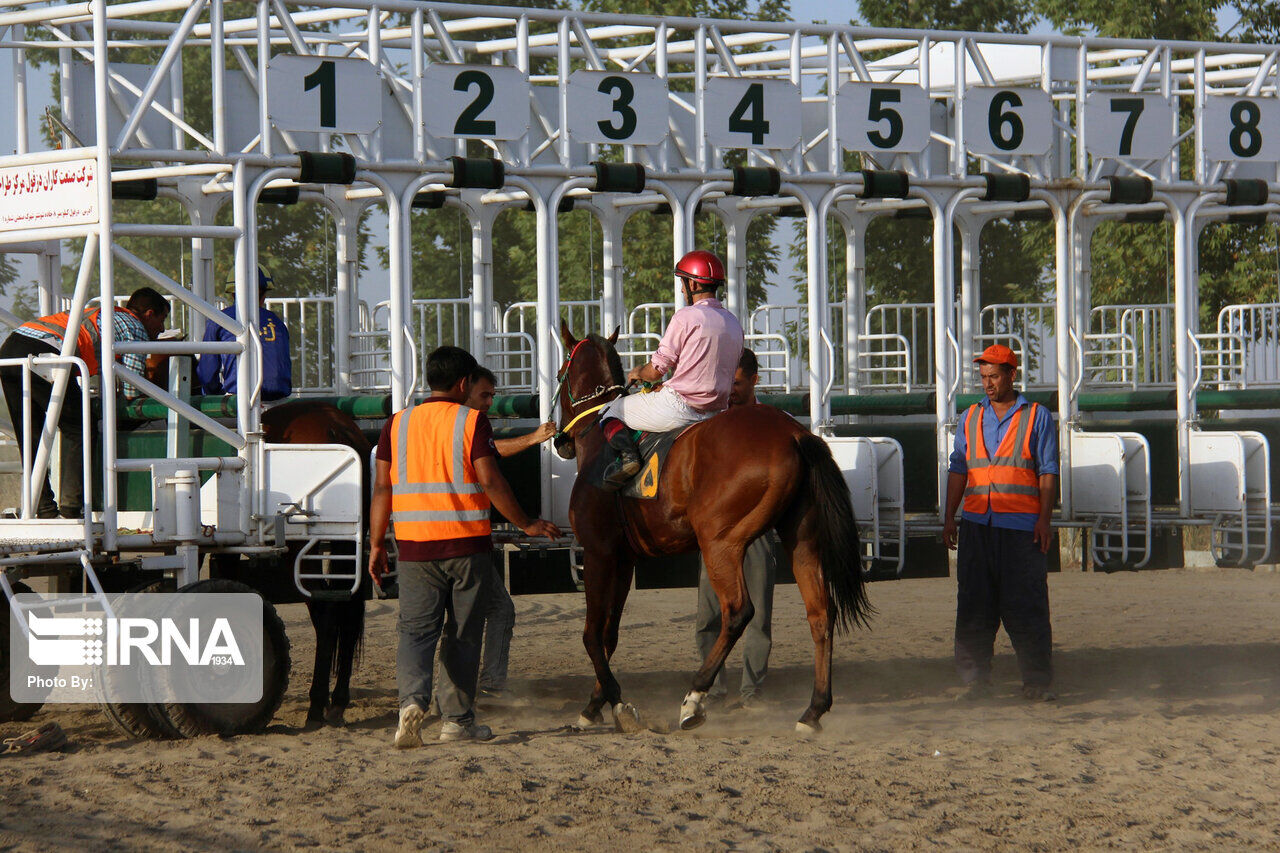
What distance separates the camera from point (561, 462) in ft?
28.5

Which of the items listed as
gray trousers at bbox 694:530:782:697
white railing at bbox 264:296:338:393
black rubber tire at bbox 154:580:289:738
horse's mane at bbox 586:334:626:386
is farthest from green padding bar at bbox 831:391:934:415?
black rubber tire at bbox 154:580:289:738

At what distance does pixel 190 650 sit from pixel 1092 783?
387 centimetres

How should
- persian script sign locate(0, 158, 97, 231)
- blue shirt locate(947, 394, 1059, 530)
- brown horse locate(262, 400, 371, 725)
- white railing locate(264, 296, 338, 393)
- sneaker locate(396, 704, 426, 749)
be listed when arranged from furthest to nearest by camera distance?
white railing locate(264, 296, 338, 393)
blue shirt locate(947, 394, 1059, 530)
brown horse locate(262, 400, 371, 725)
persian script sign locate(0, 158, 97, 231)
sneaker locate(396, 704, 426, 749)

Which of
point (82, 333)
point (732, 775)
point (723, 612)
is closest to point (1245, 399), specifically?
point (723, 612)

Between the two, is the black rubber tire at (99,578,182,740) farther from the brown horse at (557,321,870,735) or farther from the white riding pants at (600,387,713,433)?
the white riding pants at (600,387,713,433)

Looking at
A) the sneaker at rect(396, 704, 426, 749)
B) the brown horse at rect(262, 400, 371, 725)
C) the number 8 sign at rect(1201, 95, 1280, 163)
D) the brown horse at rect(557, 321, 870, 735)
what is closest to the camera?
the sneaker at rect(396, 704, 426, 749)

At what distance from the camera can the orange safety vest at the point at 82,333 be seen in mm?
7402

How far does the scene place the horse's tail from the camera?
7.14 metres

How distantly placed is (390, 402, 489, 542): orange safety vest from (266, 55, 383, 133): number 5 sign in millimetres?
2084

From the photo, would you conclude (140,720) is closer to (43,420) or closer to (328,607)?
(328,607)

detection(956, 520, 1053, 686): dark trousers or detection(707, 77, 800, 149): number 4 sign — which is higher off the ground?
detection(707, 77, 800, 149): number 4 sign

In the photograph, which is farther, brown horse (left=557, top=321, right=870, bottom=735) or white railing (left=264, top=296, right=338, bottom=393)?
white railing (left=264, top=296, right=338, bottom=393)

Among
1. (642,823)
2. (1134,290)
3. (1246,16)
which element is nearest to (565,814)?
(642,823)

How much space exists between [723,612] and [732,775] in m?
1.01
